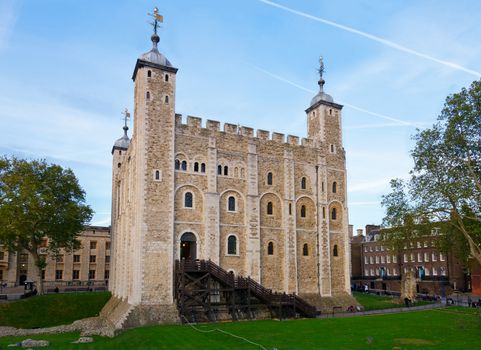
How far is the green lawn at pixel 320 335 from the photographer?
20.3m

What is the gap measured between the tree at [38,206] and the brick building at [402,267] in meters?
35.1

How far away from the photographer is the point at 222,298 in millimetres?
32219

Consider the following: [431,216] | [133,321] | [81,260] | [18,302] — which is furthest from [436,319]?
[81,260]

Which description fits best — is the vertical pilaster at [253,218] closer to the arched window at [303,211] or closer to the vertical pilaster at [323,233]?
the arched window at [303,211]

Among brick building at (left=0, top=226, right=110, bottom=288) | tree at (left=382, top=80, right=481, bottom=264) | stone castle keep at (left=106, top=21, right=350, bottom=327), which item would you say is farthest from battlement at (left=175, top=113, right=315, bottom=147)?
brick building at (left=0, top=226, right=110, bottom=288)

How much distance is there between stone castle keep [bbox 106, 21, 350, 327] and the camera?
101 feet

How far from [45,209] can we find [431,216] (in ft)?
112

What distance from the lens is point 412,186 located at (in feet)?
86.5

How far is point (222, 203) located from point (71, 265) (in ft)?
132

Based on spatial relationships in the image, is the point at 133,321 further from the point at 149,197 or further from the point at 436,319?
the point at 436,319

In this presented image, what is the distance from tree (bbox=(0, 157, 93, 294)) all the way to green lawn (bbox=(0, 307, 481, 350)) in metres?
17.3

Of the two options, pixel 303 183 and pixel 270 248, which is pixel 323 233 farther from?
pixel 270 248

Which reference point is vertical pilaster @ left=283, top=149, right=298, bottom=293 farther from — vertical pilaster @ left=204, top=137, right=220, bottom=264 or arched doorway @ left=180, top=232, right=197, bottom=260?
arched doorway @ left=180, top=232, right=197, bottom=260

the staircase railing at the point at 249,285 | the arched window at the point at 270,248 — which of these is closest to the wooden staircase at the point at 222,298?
the staircase railing at the point at 249,285
